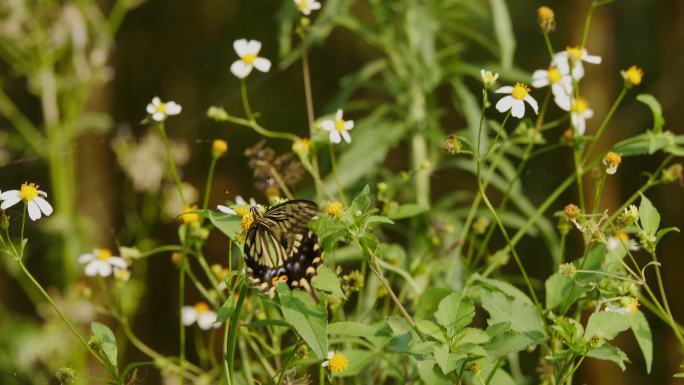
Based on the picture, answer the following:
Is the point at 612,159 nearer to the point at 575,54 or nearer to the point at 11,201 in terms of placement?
the point at 575,54

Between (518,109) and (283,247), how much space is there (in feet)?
0.86

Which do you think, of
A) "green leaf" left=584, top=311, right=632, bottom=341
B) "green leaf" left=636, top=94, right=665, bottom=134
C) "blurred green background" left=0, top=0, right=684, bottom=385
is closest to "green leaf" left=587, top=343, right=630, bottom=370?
"green leaf" left=584, top=311, right=632, bottom=341

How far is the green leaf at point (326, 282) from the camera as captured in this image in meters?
0.63

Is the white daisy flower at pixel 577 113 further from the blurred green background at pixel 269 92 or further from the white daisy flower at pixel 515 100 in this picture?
the blurred green background at pixel 269 92

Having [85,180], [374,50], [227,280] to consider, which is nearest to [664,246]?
[374,50]

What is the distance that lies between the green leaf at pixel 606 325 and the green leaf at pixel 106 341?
0.40m

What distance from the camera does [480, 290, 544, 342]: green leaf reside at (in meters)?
0.69

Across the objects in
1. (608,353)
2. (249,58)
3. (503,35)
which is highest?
(503,35)

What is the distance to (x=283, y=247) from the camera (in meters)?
0.70

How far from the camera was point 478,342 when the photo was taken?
635mm

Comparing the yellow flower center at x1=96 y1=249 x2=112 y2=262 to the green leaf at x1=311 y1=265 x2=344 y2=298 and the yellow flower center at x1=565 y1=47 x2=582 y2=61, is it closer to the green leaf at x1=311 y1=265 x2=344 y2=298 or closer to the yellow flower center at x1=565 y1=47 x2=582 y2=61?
the green leaf at x1=311 y1=265 x2=344 y2=298

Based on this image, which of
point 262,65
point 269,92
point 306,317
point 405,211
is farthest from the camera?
point 269,92

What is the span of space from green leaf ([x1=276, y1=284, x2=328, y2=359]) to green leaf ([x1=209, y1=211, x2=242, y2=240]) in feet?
0.24

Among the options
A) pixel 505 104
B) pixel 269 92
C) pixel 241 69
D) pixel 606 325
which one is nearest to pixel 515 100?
pixel 505 104
